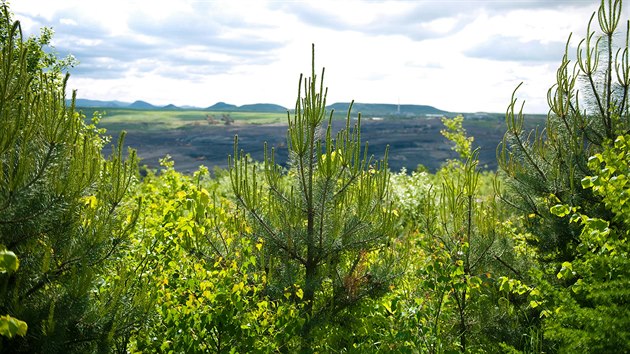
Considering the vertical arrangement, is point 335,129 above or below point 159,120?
above

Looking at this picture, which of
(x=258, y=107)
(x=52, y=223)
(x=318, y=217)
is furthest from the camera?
(x=258, y=107)

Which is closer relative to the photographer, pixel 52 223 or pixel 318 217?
pixel 52 223

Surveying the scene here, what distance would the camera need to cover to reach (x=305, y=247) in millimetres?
5805

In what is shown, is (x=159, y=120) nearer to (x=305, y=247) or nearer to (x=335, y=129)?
(x=335, y=129)

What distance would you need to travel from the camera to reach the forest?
13.1 feet

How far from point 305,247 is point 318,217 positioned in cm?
37

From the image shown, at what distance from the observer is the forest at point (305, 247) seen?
400 centimetres

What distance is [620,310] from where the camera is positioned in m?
3.79

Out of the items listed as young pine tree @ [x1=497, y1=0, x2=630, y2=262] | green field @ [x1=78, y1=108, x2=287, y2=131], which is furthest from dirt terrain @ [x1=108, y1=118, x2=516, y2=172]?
young pine tree @ [x1=497, y1=0, x2=630, y2=262]

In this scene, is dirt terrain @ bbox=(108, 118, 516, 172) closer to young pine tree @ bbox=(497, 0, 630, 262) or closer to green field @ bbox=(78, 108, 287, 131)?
green field @ bbox=(78, 108, 287, 131)

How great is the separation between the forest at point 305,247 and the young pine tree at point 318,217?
0.06 feet

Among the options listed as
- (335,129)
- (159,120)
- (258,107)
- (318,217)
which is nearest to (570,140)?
(318,217)

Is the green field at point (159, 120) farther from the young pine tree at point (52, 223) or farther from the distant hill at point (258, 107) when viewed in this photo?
the young pine tree at point (52, 223)

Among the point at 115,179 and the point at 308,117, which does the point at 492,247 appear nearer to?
the point at 308,117
